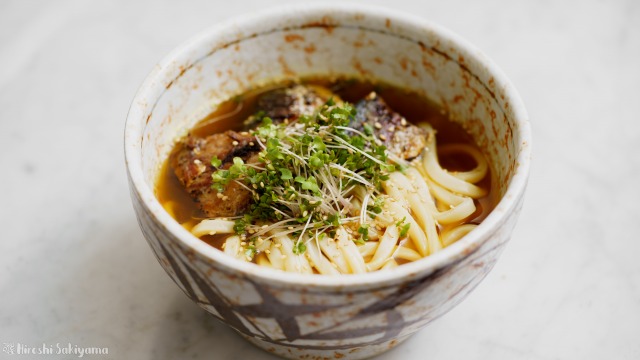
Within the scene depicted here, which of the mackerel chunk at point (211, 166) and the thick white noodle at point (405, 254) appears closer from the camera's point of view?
the thick white noodle at point (405, 254)

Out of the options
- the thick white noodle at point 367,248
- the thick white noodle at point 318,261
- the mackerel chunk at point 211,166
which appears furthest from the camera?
the mackerel chunk at point 211,166

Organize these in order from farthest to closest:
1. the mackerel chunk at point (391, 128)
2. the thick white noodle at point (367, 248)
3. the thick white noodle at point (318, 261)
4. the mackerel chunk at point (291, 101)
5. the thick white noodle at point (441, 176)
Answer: the mackerel chunk at point (291, 101), the mackerel chunk at point (391, 128), the thick white noodle at point (441, 176), the thick white noodle at point (367, 248), the thick white noodle at point (318, 261)

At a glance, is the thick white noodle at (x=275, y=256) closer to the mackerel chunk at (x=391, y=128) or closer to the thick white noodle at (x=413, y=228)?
the thick white noodle at (x=413, y=228)

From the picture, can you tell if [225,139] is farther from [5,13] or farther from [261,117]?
[5,13]

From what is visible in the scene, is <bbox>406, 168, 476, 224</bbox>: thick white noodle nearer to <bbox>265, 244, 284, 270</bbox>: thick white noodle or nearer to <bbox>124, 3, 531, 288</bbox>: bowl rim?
<bbox>124, 3, 531, 288</bbox>: bowl rim

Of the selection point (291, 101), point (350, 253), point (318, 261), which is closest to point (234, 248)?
point (318, 261)

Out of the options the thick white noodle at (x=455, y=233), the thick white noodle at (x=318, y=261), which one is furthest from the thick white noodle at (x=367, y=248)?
the thick white noodle at (x=455, y=233)
